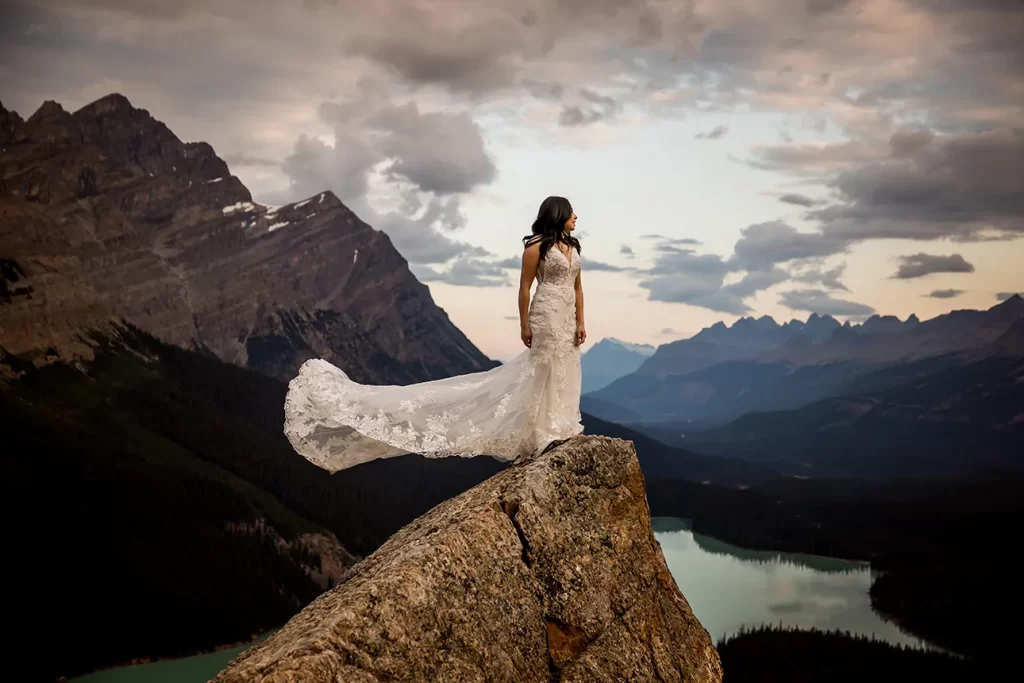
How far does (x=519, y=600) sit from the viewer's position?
1277cm

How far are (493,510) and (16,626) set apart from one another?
158m

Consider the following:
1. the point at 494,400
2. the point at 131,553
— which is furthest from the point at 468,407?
the point at 131,553

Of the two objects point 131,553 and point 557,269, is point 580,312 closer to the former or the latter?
point 557,269

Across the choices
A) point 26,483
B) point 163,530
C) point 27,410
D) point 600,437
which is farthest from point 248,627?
point 600,437

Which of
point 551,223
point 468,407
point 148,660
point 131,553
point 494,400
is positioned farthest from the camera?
point 131,553

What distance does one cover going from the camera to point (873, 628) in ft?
513

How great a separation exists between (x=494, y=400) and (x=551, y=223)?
10.8ft

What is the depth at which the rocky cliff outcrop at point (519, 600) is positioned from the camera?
11266 mm

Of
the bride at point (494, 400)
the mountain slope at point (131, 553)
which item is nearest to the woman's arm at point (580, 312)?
the bride at point (494, 400)

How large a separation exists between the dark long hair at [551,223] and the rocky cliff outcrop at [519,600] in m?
3.27

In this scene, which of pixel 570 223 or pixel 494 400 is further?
pixel 494 400

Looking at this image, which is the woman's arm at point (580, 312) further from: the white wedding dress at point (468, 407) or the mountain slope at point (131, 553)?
the mountain slope at point (131, 553)

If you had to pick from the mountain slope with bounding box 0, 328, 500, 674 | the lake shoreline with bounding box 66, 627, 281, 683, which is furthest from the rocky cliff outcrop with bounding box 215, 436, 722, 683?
the mountain slope with bounding box 0, 328, 500, 674

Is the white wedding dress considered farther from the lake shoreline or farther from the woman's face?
the lake shoreline
